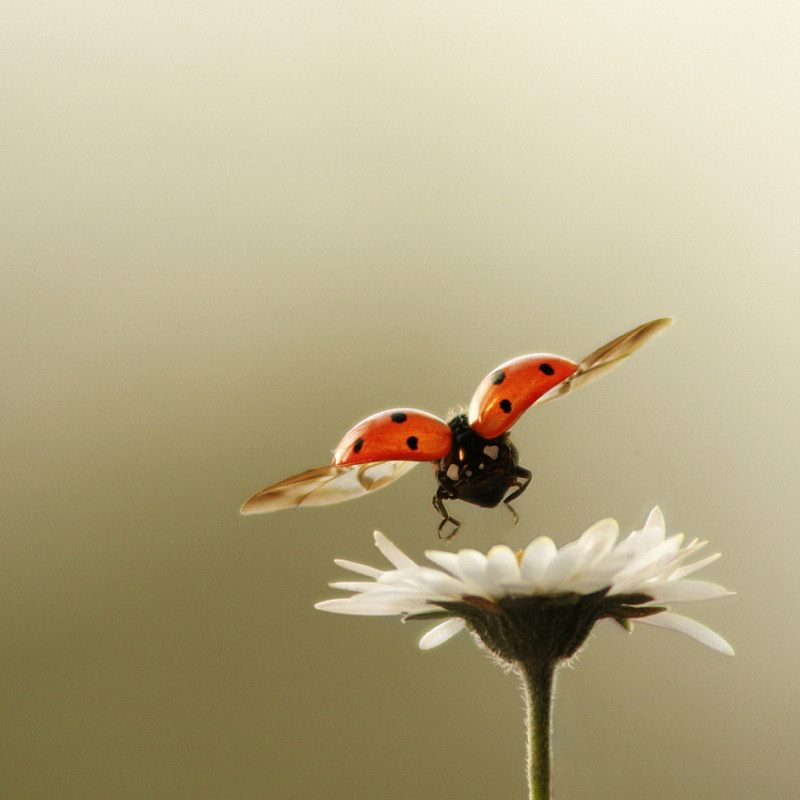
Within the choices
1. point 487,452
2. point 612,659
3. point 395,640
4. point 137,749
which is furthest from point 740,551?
point 487,452

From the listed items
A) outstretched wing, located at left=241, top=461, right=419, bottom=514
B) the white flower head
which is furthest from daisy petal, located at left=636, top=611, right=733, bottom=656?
outstretched wing, located at left=241, top=461, right=419, bottom=514

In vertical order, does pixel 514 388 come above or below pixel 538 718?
above

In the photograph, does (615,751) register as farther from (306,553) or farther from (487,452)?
(487,452)

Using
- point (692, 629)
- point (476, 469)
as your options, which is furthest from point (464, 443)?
point (692, 629)

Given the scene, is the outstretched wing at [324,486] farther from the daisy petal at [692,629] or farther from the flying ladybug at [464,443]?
the daisy petal at [692,629]

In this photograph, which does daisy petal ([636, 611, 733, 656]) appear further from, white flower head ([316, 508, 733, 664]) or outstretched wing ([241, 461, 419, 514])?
outstretched wing ([241, 461, 419, 514])

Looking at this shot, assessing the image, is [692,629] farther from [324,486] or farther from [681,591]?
[324,486]
